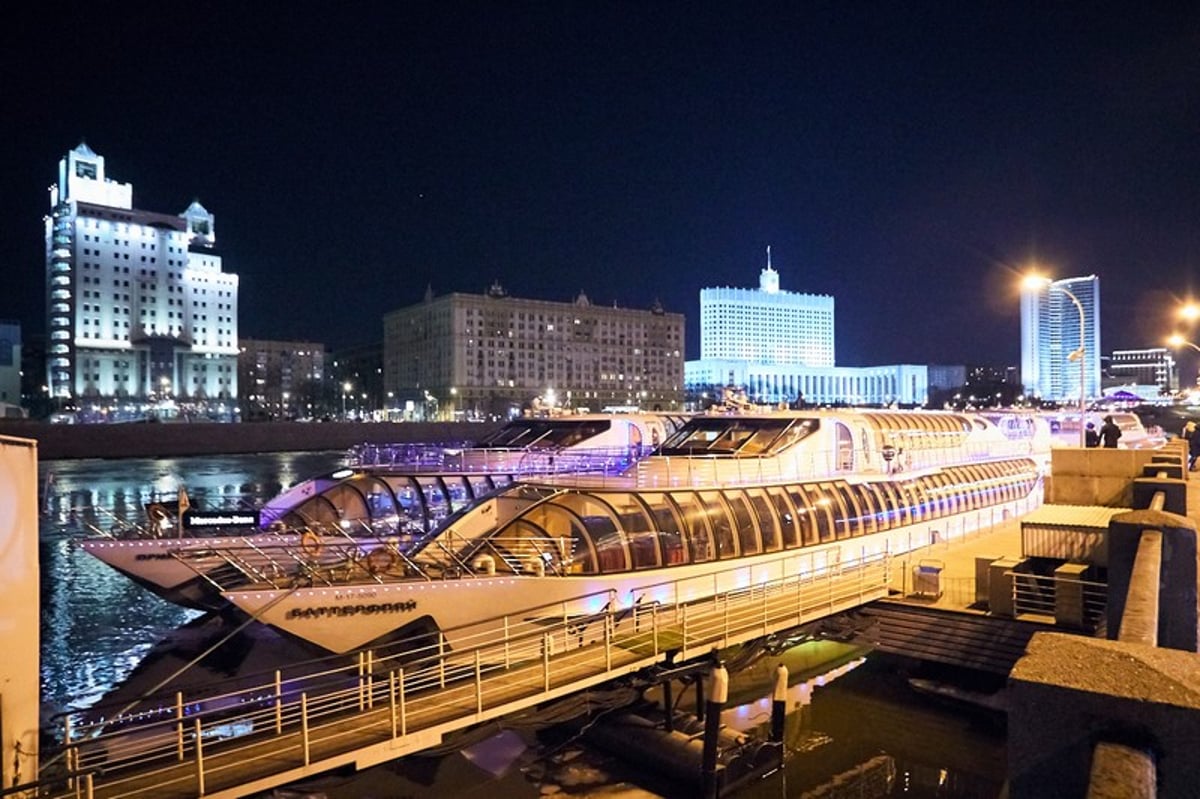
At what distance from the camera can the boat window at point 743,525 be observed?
66.7ft

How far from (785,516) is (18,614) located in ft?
56.3

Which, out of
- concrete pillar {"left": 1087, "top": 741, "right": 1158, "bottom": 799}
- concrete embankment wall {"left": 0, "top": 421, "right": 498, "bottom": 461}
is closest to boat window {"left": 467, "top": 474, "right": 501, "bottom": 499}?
concrete pillar {"left": 1087, "top": 741, "right": 1158, "bottom": 799}

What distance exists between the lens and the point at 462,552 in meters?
17.8

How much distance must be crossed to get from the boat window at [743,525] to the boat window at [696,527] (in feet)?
3.68

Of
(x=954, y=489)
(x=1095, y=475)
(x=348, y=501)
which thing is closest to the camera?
(x=1095, y=475)

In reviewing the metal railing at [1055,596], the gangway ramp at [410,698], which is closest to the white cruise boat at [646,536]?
the gangway ramp at [410,698]

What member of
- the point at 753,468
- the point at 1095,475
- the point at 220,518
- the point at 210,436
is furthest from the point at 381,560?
the point at 210,436

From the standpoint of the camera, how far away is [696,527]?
19344mm

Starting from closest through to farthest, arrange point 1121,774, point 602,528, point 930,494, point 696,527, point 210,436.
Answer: point 1121,774, point 602,528, point 696,527, point 930,494, point 210,436

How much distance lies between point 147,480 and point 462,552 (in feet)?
203

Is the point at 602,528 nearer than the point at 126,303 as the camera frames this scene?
Yes

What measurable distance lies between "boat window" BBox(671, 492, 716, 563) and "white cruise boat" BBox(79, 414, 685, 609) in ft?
8.02

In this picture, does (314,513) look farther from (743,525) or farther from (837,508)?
(837,508)

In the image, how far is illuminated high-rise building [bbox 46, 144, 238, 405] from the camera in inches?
5650
